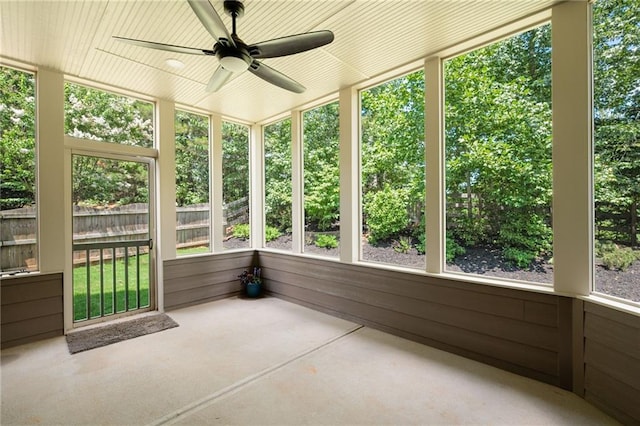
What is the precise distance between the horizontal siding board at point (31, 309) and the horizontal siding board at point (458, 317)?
306cm

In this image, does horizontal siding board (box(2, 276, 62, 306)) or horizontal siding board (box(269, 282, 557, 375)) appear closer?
horizontal siding board (box(269, 282, 557, 375))

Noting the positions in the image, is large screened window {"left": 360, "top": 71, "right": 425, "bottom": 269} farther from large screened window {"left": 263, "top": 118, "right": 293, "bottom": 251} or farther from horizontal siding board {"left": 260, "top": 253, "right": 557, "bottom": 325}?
large screened window {"left": 263, "top": 118, "right": 293, "bottom": 251}

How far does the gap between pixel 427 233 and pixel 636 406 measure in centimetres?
181

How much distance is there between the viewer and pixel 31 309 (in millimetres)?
3078

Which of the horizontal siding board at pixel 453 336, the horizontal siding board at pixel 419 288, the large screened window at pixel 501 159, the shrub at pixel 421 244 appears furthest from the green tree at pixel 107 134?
the large screened window at pixel 501 159

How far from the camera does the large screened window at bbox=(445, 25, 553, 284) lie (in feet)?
8.42

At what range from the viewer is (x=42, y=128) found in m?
3.17

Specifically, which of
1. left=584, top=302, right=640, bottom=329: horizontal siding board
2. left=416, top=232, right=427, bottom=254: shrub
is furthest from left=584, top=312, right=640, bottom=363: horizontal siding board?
left=416, top=232, right=427, bottom=254: shrub

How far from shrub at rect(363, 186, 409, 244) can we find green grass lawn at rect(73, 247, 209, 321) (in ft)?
10.2

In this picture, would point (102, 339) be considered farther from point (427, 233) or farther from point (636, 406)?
point (636, 406)

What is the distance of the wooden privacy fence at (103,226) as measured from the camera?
3.04 metres

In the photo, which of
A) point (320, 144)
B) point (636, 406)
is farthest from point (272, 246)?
point (636, 406)

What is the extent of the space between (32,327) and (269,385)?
2717 mm

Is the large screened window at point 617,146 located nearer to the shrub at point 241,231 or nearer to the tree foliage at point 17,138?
the shrub at point 241,231
